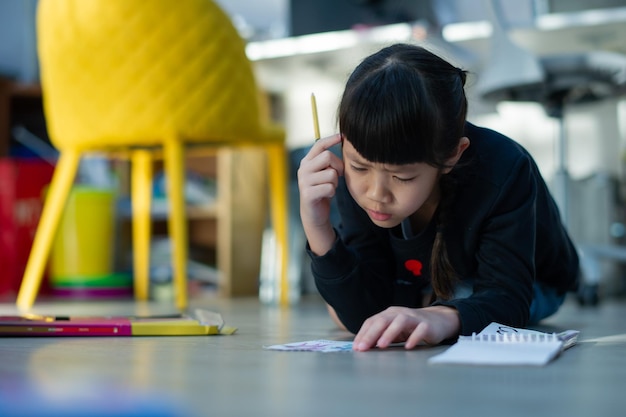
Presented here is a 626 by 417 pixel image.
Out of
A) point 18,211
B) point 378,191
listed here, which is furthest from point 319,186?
point 18,211

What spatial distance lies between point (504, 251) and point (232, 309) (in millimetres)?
1105

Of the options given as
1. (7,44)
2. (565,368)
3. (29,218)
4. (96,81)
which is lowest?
(565,368)

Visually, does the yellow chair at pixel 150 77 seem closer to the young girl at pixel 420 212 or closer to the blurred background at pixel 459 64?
the blurred background at pixel 459 64

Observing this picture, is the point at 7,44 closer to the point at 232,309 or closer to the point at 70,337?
the point at 232,309

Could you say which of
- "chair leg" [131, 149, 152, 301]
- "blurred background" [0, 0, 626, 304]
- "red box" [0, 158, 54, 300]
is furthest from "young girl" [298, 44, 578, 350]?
"red box" [0, 158, 54, 300]

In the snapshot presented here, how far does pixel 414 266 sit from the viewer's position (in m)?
1.27

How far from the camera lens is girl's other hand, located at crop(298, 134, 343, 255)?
1095mm

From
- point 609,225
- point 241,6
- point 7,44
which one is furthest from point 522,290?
point 7,44

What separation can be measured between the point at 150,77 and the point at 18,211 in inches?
46.3

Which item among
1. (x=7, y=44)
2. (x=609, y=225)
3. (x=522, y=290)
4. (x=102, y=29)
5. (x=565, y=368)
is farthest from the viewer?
(x=7, y=44)

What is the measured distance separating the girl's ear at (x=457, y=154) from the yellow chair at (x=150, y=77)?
112 cm

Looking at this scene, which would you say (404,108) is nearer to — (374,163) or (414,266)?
(374,163)

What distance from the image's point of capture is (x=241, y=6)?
3.46 metres

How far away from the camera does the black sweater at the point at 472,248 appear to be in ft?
3.68
